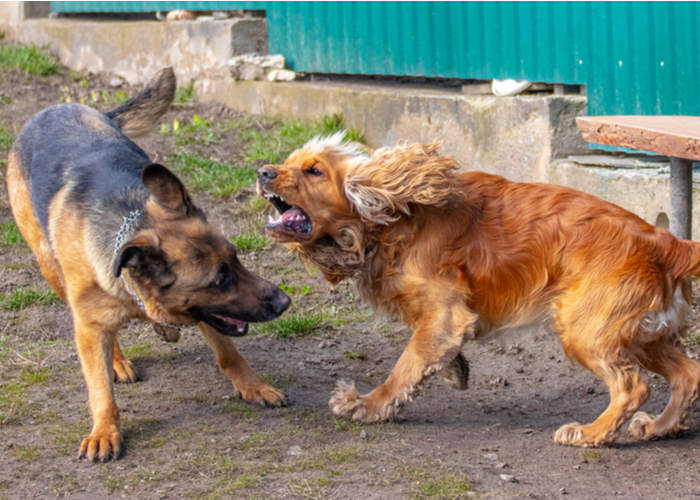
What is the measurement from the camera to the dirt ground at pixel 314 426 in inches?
126

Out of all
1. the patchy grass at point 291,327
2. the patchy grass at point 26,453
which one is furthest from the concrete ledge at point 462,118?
the patchy grass at point 26,453

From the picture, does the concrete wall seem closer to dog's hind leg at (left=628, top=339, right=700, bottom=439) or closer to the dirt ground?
the dirt ground

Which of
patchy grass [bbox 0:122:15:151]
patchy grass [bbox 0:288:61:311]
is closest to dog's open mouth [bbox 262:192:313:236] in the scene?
patchy grass [bbox 0:288:61:311]

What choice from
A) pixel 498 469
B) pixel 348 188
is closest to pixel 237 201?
pixel 348 188

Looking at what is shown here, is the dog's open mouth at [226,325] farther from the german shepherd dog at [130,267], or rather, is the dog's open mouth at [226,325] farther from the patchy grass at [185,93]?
the patchy grass at [185,93]

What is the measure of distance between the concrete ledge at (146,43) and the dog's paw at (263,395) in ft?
20.7

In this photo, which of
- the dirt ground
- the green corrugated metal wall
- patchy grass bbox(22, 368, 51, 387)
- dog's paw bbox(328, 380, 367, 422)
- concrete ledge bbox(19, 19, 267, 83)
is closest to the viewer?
the dirt ground

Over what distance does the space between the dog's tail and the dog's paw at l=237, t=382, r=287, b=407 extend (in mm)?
2215

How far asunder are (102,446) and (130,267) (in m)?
0.88

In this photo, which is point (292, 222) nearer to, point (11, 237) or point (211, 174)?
point (11, 237)

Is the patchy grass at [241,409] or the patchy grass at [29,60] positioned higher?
the patchy grass at [29,60]

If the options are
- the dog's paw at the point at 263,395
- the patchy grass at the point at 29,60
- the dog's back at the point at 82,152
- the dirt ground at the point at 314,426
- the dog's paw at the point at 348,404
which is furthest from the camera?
the patchy grass at the point at 29,60

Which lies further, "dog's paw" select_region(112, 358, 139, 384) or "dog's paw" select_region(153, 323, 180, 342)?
"dog's paw" select_region(153, 323, 180, 342)

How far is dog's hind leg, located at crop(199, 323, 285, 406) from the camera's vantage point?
13.5 ft
